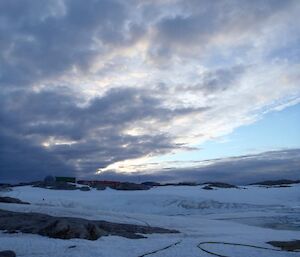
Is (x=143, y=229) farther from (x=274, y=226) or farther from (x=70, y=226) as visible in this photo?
(x=274, y=226)

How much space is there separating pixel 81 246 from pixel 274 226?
49.8 ft

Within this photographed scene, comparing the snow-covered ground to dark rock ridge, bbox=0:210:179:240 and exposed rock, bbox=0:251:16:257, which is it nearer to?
dark rock ridge, bbox=0:210:179:240

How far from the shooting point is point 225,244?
14484 mm

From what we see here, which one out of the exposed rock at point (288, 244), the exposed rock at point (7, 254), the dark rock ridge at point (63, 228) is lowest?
the exposed rock at point (288, 244)

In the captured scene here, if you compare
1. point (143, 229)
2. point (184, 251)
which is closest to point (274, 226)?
point (143, 229)

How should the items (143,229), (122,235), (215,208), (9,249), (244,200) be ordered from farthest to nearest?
(244,200) < (215,208) < (143,229) < (122,235) < (9,249)

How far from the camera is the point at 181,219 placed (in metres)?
23.6

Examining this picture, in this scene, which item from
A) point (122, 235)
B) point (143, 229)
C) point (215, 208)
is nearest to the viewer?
point (122, 235)

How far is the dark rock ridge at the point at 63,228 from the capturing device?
531 inches

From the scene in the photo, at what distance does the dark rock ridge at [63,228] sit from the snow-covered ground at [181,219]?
0.44 m

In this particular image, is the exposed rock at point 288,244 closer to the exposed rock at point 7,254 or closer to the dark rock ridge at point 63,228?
the dark rock ridge at point 63,228

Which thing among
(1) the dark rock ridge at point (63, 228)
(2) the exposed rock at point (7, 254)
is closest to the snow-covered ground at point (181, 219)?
(1) the dark rock ridge at point (63, 228)

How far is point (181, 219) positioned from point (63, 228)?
436 inches

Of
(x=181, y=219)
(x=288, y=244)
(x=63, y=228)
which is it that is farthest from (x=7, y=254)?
(x=181, y=219)
